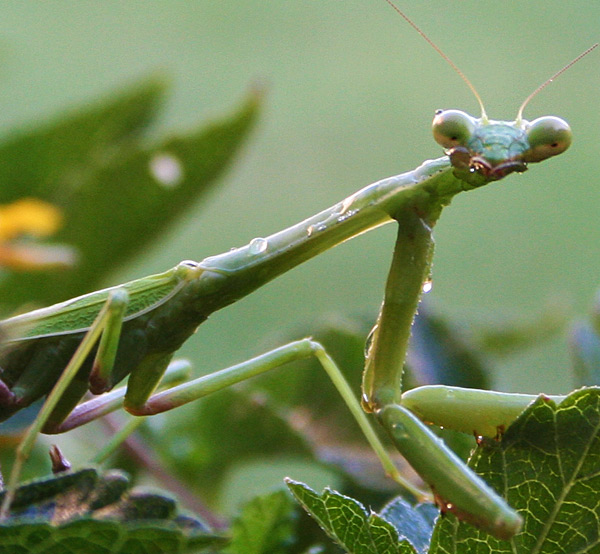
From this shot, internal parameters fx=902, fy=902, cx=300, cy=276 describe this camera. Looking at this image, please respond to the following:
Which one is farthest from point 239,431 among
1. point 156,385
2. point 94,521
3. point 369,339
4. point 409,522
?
point 94,521

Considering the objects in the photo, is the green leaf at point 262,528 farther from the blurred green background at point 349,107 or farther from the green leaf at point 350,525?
the blurred green background at point 349,107

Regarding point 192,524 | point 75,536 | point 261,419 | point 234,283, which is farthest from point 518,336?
point 75,536

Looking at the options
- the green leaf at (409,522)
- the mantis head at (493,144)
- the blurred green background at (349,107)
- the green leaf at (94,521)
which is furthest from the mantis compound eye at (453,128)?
the blurred green background at (349,107)

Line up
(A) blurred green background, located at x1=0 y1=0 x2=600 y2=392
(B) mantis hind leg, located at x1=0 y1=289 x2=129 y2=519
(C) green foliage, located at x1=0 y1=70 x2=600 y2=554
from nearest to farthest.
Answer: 1. (C) green foliage, located at x1=0 y1=70 x2=600 y2=554
2. (B) mantis hind leg, located at x1=0 y1=289 x2=129 y2=519
3. (A) blurred green background, located at x1=0 y1=0 x2=600 y2=392

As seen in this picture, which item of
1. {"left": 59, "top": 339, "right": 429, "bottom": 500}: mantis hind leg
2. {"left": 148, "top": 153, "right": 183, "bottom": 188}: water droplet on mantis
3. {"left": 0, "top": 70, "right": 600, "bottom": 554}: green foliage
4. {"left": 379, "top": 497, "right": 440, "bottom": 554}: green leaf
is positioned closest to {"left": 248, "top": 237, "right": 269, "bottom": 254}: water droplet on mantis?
{"left": 59, "top": 339, "right": 429, "bottom": 500}: mantis hind leg

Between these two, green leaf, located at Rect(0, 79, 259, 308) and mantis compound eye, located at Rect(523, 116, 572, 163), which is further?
green leaf, located at Rect(0, 79, 259, 308)

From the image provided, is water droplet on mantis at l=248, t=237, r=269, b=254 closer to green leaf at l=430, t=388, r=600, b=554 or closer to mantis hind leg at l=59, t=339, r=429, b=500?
mantis hind leg at l=59, t=339, r=429, b=500

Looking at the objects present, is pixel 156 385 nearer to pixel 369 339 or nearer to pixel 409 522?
pixel 369 339
